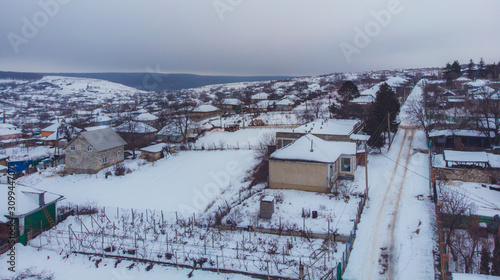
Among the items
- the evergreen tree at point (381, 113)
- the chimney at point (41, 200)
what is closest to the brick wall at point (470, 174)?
the evergreen tree at point (381, 113)

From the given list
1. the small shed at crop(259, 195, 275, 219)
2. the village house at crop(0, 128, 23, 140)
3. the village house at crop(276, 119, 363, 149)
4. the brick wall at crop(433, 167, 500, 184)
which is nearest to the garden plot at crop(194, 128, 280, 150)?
the village house at crop(276, 119, 363, 149)

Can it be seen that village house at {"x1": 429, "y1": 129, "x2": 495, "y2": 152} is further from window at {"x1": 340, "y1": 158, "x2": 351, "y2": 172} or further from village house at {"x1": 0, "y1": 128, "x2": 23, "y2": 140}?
village house at {"x1": 0, "y1": 128, "x2": 23, "y2": 140}

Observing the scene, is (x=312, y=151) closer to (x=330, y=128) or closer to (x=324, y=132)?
(x=324, y=132)

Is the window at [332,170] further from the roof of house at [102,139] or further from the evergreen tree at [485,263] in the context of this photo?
the roof of house at [102,139]

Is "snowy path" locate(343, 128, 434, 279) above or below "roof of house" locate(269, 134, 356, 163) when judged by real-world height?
below

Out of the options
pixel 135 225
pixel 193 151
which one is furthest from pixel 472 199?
pixel 193 151
